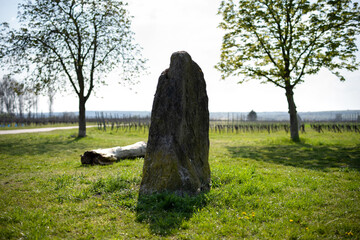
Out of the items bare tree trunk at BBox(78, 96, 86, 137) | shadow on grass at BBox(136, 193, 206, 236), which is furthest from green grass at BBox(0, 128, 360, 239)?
bare tree trunk at BBox(78, 96, 86, 137)

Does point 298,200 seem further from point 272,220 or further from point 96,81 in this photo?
point 96,81

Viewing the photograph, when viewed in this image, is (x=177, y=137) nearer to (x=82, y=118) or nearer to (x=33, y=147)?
(x=33, y=147)

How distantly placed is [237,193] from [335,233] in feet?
6.20

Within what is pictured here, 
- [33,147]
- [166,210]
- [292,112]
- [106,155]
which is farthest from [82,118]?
[166,210]

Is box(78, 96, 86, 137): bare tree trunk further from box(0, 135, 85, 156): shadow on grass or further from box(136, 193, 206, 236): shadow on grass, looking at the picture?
box(136, 193, 206, 236): shadow on grass

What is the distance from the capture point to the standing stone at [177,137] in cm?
493

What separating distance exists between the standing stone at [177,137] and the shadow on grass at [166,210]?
29 cm

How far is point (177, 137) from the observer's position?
5.10m

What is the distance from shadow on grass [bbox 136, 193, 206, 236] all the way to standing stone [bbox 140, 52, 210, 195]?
0.29 meters

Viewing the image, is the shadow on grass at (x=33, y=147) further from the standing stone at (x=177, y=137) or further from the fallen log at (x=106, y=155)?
the standing stone at (x=177, y=137)

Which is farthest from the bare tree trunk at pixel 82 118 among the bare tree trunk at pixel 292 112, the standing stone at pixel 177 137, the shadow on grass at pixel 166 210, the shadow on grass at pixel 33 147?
the bare tree trunk at pixel 292 112

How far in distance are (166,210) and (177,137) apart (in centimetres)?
159

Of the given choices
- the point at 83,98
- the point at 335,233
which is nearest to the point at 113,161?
the point at 335,233

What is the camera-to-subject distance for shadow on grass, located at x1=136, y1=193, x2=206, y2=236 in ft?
12.4
